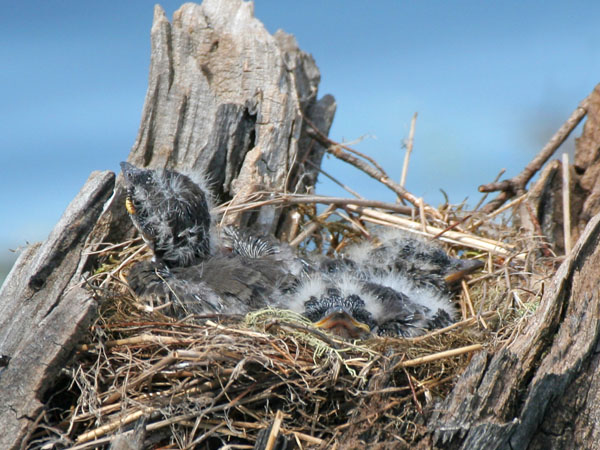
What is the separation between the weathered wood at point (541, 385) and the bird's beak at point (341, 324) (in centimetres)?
59

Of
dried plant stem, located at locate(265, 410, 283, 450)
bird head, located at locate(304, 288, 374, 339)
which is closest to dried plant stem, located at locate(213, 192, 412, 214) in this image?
bird head, located at locate(304, 288, 374, 339)

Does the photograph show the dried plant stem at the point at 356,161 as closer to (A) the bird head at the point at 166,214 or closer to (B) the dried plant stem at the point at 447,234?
(B) the dried plant stem at the point at 447,234

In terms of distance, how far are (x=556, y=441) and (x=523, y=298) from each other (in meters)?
1.04

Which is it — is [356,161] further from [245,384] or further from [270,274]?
[245,384]

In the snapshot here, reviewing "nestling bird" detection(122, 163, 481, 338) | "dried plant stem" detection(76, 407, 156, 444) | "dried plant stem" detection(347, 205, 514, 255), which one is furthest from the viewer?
"dried plant stem" detection(347, 205, 514, 255)

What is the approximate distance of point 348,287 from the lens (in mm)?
3102

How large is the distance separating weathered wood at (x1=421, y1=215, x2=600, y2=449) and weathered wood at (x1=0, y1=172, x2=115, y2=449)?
126 centimetres

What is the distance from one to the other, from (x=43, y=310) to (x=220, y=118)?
174 cm

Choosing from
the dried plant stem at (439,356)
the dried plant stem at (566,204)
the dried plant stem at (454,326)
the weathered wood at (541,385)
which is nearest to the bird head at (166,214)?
the dried plant stem at (454,326)

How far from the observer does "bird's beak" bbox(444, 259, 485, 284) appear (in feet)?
11.5

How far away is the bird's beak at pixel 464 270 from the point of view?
11.5ft

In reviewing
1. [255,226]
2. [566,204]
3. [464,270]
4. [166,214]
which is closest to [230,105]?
[255,226]

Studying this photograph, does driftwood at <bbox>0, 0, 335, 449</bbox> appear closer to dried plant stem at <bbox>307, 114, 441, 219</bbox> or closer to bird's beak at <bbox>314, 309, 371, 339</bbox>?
dried plant stem at <bbox>307, 114, 441, 219</bbox>

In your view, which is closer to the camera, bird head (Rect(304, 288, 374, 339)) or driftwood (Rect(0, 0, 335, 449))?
bird head (Rect(304, 288, 374, 339))
